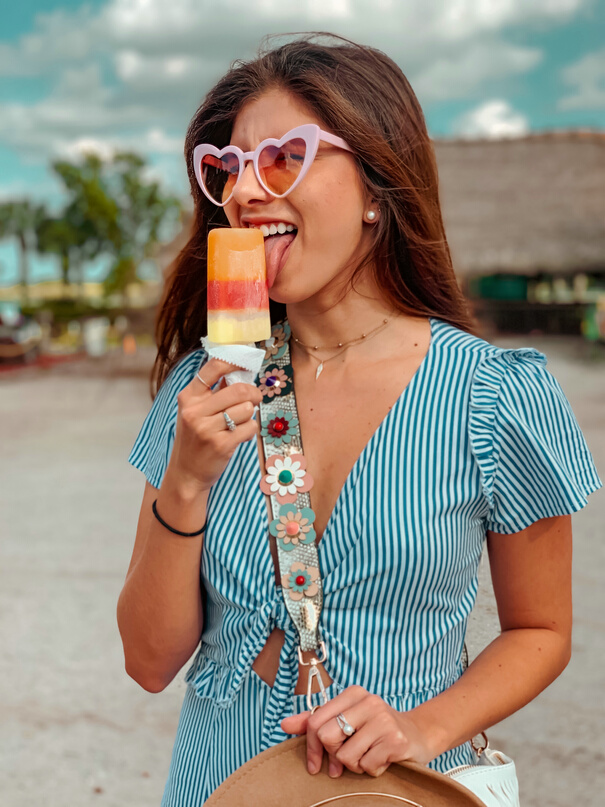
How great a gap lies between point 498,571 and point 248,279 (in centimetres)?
86

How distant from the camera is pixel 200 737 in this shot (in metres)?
1.90

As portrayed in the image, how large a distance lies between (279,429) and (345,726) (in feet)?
2.32

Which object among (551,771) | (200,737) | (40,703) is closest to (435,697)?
(200,737)

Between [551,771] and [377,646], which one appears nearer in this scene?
[377,646]

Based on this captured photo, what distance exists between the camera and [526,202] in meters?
29.9

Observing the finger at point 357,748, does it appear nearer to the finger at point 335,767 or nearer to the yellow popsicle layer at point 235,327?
the finger at point 335,767

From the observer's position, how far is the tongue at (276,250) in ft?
6.01

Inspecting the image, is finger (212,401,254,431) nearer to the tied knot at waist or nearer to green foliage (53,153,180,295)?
the tied knot at waist

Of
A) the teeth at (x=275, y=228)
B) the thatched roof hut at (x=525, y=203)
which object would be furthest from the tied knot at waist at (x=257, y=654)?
the thatched roof hut at (x=525, y=203)

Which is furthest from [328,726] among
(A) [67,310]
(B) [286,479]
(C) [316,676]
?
(A) [67,310]

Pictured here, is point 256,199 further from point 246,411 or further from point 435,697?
point 435,697

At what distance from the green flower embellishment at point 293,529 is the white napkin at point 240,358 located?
32cm

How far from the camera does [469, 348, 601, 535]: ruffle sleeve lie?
5.54ft

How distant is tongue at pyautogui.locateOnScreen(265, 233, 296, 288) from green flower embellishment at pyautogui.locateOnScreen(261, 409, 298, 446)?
335mm
